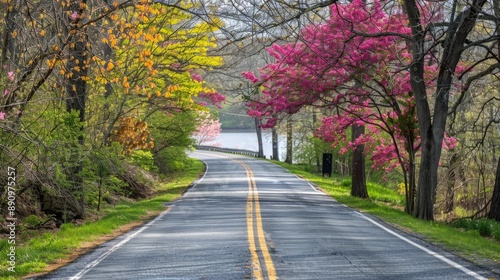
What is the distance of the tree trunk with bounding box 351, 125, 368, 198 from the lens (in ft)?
108

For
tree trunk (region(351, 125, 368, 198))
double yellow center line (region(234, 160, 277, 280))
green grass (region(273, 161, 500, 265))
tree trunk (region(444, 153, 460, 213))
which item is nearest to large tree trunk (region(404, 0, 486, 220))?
green grass (region(273, 161, 500, 265))

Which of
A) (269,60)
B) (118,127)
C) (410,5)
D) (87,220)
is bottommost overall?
(87,220)

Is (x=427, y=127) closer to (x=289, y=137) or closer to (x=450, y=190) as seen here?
(x=450, y=190)

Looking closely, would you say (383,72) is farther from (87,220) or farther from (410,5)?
(87,220)

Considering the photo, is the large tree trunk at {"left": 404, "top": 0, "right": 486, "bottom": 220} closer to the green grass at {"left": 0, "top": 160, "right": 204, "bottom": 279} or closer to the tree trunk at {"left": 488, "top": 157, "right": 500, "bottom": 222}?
→ the tree trunk at {"left": 488, "top": 157, "right": 500, "bottom": 222}

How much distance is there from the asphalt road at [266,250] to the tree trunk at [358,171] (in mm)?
9076

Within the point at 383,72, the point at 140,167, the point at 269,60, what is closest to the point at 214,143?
the point at 269,60

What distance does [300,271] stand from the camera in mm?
10922

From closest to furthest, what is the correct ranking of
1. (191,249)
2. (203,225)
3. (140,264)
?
1. (140,264)
2. (191,249)
3. (203,225)

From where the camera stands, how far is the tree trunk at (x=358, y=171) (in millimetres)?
32969

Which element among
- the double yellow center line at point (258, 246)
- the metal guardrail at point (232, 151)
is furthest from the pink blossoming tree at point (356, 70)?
the metal guardrail at point (232, 151)

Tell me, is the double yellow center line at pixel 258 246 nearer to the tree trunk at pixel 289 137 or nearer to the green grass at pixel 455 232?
the green grass at pixel 455 232

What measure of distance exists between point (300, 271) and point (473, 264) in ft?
10.2

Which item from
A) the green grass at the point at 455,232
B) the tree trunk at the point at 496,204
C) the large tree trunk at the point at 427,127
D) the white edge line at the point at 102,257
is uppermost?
the large tree trunk at the point at 427,127
